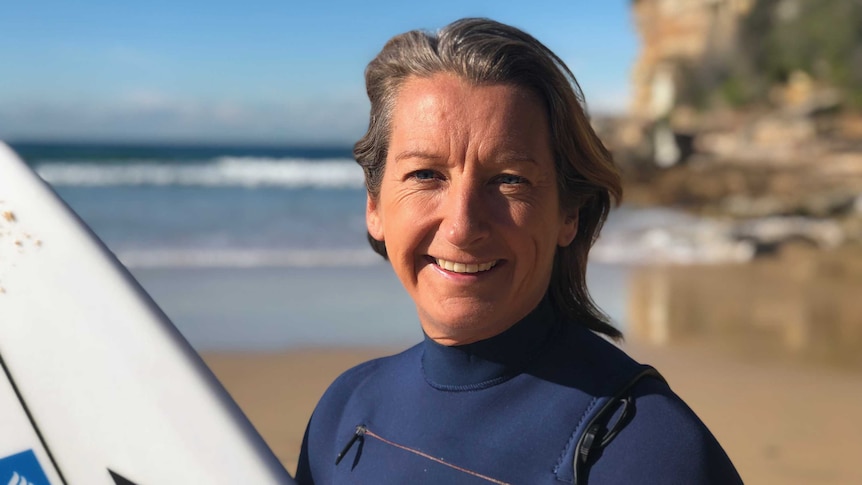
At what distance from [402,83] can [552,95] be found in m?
0.21

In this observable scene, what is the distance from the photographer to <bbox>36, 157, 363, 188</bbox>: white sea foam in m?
23.1

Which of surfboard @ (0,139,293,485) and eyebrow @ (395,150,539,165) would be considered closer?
eyebrow @ (395,150,539,165)

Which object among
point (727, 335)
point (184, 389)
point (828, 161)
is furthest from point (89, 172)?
point (184, 389)

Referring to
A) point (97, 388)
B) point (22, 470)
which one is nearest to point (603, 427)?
point (97, 388)

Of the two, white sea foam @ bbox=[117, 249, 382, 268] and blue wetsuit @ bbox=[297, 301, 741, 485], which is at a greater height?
white sea foam @ bbox=[117, 249, 382, 268]

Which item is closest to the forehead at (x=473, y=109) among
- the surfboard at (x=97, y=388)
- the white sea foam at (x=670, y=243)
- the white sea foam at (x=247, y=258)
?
the surfboard at (x=97, y=388)

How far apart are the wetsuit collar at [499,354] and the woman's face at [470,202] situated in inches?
0.7

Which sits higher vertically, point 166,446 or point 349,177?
point 349,177

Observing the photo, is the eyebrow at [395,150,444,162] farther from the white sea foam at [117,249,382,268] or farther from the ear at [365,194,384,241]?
the white sea foam at [117,249,382,268]

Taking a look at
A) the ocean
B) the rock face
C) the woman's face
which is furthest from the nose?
the rock face

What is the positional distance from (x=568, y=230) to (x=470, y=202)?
238mm

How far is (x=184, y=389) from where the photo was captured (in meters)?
1.46

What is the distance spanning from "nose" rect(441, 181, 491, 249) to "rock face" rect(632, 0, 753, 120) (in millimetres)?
32543

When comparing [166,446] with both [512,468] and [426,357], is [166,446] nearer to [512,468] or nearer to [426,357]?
[426,357]
